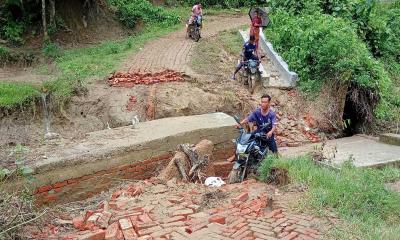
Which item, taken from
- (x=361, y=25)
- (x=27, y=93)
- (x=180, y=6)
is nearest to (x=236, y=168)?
(x=27, y=93)

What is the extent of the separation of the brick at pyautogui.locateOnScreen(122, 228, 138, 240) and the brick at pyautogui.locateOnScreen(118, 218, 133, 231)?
4 centimetres

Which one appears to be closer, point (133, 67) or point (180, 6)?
point (133, 67)

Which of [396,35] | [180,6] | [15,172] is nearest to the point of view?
[15,172]

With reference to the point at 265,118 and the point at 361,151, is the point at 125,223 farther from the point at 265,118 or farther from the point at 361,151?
the point at 361,151

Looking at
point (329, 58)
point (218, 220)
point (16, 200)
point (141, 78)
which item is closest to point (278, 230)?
point (218, 220)

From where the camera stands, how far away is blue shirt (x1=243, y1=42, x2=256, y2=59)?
1088cm

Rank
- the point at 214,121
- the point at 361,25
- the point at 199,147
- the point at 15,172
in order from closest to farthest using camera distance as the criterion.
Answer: the point at 15,172, the point at 199,147, the point at 214,121, the point at 361,25

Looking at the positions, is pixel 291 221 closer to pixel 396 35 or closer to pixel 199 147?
pixel 199 147

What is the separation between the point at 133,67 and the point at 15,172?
6247 millimetres

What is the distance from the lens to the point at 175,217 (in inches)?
208

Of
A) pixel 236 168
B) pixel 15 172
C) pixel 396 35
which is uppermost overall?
pixel 396 35

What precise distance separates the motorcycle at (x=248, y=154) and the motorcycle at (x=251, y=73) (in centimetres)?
370

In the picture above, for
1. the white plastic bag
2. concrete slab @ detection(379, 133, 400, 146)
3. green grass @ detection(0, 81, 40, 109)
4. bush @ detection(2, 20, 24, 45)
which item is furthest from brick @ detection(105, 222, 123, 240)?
bush @ detection(2, 20, 24, 45)

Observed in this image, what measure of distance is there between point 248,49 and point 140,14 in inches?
359
